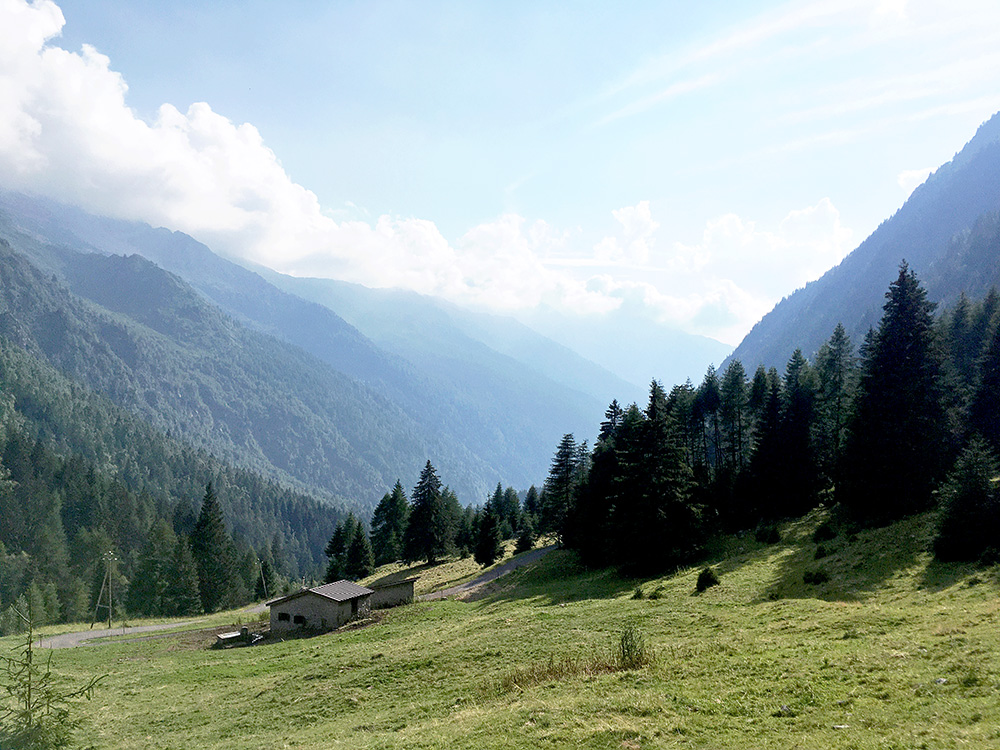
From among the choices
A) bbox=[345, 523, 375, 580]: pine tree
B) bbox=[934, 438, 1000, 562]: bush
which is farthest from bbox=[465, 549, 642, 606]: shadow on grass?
bbox=[345, 523, 375, 580]: pine tree

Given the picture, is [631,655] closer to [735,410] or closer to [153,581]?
[735,410]

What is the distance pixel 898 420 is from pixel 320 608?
49.3 meters

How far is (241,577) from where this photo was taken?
348 ft

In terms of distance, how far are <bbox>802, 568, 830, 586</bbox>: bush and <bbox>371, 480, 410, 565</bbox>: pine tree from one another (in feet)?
244

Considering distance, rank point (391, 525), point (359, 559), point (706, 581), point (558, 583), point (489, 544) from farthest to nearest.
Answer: point (391, 525), point (359, 559), point (489, 544), point (558, 583), point (706, 581)

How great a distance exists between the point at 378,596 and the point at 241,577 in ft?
221

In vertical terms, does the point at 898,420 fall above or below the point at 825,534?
above

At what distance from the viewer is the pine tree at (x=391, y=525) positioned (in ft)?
329

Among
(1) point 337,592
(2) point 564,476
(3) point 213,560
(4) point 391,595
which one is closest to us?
(1) point 337,592

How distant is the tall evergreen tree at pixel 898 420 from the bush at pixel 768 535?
6.03 metres

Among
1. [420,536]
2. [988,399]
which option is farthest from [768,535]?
[420,536]

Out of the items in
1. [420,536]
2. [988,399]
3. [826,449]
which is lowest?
[420,536]

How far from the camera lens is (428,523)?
86.4 meters

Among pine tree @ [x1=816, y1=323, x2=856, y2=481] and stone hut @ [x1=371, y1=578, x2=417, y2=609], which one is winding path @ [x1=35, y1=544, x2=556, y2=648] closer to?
stone hut @ [x1=371, y1=578, x2=417, y2=609]
